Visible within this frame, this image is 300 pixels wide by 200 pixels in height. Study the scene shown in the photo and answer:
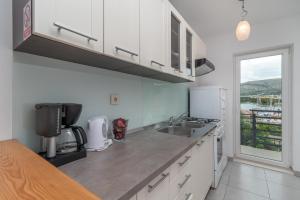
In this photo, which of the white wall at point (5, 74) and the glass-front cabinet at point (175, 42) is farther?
the glass-front cabinet at point (175, 42)

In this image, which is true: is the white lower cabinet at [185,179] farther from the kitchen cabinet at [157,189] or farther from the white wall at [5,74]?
the white wall at [5,74]

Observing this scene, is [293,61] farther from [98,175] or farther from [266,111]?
[98,175]

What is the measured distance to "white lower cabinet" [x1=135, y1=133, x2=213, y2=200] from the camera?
2.43 feet

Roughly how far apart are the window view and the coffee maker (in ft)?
10.0

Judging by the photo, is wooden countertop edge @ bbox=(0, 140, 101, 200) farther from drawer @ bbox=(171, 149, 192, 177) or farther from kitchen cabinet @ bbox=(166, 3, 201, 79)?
kitchen cabinet @ bbox=(166, 3, 201, 79)

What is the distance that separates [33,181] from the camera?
1.41 ft

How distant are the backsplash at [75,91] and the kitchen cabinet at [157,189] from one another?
2.18 feet

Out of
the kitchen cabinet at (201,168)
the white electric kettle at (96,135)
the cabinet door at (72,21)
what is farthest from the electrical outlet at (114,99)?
the kitchen cabinet at (201,168)

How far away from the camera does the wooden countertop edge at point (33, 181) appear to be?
1.20 feet

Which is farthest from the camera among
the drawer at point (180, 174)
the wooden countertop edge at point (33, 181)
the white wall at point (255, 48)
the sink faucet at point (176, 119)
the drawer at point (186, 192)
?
the white wall at point (255, 48)

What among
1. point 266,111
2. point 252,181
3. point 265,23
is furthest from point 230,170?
point 265,23

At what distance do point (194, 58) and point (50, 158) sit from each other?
6.27ft

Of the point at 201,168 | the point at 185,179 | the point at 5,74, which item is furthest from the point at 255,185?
the point at 5,74

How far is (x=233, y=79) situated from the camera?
2926mm
